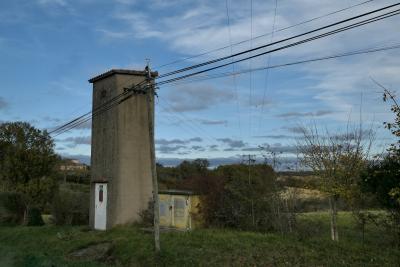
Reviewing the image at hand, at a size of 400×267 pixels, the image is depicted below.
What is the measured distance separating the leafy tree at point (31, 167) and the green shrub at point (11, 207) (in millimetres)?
488

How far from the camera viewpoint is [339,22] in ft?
36.2

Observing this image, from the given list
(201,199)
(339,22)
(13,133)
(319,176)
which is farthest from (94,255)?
(13,133)

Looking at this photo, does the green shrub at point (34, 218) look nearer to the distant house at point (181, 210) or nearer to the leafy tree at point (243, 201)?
the distant house at point (181, 210)

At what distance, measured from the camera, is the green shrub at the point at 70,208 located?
29938 millimetres

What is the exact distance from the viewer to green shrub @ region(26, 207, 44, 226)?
3122 cm

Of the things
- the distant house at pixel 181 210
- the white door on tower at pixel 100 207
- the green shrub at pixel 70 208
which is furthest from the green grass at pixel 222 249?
the green shrub at pixel 70 208

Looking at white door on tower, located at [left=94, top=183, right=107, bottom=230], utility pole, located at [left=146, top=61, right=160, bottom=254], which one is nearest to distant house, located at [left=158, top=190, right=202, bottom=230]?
white door on tower, located at [left=94, top=183, right=107, bottom=230]

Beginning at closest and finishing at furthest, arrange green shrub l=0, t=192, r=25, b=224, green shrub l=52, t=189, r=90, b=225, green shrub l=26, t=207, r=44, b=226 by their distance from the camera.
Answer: green shrub l=52, t=189, r=90, b=225, green shrub l=26, t=207, r=44, b=226, green shrub l=0, t=192, r=25, b=224

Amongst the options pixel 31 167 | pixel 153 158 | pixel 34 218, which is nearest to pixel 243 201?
pixel 153 158

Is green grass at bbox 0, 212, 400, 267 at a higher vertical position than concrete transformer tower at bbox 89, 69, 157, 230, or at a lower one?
lower

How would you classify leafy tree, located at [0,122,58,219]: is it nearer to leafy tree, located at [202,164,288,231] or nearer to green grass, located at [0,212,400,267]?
green grass, located at [0,212,400,267]

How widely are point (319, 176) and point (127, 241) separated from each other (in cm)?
821

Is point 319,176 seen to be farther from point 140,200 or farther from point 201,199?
point 140,200

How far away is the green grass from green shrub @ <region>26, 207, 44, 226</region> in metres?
6.77
